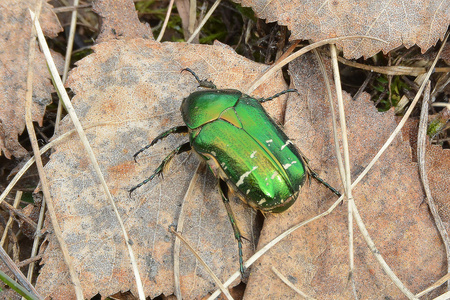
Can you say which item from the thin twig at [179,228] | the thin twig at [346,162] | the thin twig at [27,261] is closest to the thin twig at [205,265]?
the thin twig at [179,228]

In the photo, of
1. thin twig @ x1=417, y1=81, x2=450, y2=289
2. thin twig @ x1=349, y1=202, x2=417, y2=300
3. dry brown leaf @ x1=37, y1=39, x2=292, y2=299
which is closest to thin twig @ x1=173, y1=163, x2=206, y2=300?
dry brown leaf @ x1=37, y1=39, x2=292, y2=299

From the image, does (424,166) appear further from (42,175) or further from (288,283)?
(42,175)

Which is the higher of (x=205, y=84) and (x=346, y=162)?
(x=205, y=84)

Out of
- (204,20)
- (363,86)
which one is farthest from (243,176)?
(204,20)

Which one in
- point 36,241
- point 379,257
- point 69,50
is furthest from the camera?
point 69,50

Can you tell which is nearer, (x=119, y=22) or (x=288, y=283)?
(x=288, y=283)

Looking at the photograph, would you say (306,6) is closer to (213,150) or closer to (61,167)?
(213,150)

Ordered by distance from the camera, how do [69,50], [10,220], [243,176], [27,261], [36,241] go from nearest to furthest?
[243,176] → [27,261] → [36,241] → [10,220] → [69,50]

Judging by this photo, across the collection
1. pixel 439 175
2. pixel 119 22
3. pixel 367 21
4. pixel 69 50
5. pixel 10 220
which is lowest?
pixel 10 220
